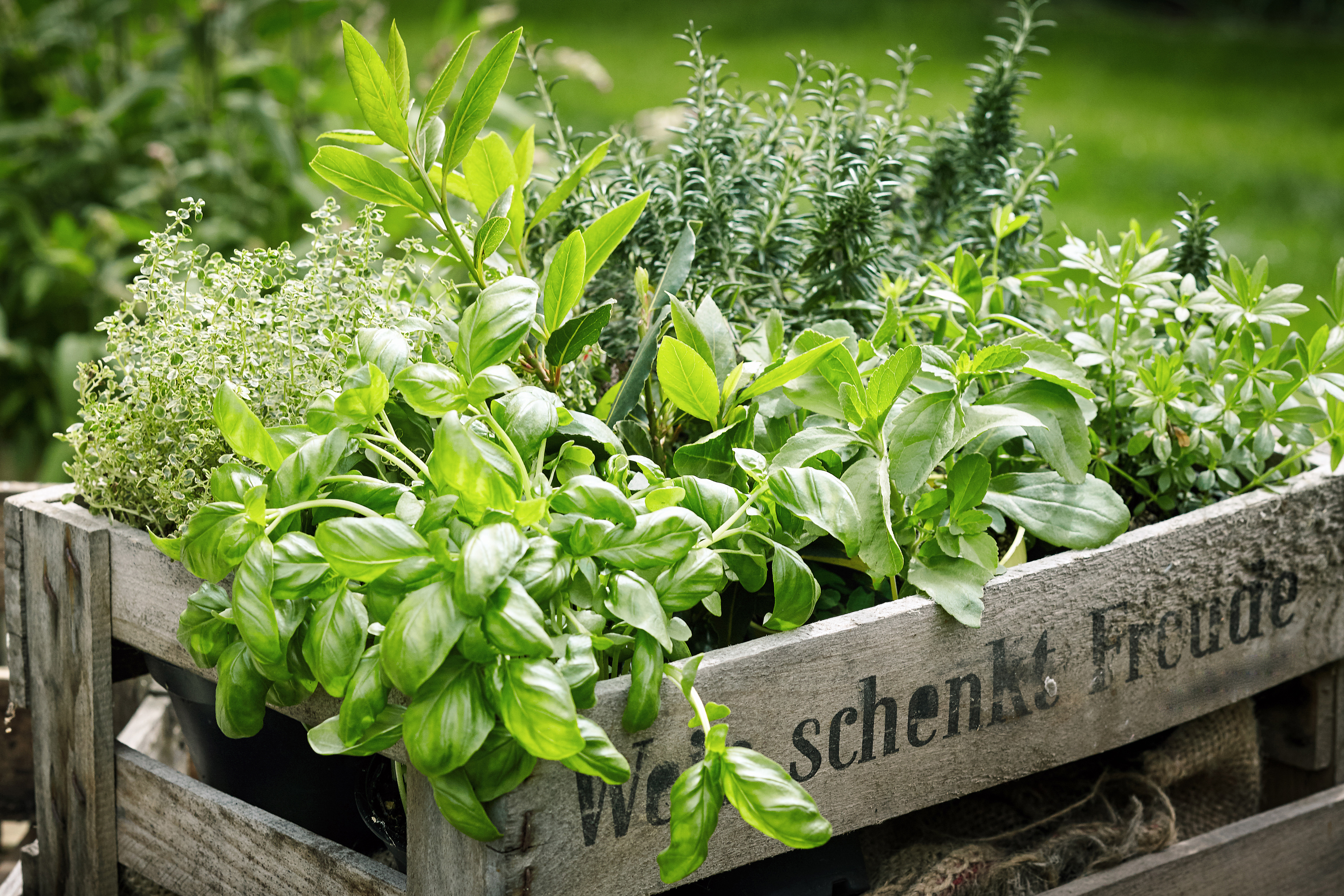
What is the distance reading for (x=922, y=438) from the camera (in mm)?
865

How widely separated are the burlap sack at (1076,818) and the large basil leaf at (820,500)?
1.25 feet

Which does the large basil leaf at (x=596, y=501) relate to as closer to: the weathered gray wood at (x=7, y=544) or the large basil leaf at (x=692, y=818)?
the large basil leaf at (x=692, y=818)

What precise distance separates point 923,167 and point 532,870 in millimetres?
965

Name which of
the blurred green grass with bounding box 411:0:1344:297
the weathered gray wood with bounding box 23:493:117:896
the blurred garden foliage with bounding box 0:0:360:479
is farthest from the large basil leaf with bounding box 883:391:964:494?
the blurred green grass with bounding box 411:0:1344:297

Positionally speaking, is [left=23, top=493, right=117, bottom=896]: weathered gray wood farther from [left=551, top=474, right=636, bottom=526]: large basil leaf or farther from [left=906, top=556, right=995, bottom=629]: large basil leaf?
[left=906, top=556, right=995, bottom=629]: large basil leaf

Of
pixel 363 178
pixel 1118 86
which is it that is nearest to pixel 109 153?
pixel 363 178

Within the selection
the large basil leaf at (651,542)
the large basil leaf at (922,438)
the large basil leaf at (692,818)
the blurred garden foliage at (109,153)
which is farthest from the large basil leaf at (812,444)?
the blurred garden foliage at (109,153)

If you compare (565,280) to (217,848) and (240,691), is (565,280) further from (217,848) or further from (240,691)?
Result: (217,848)

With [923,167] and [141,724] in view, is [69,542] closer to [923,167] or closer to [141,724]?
[141,724]

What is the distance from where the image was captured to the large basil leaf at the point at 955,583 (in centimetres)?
88

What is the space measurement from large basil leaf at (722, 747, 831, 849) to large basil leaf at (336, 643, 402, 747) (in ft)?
0.68

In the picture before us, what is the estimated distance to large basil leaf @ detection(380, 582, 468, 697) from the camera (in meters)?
0.63

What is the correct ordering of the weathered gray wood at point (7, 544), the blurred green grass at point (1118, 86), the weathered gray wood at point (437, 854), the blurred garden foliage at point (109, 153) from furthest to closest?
the blurred green grass at point (1118, 86), the blurred garden foliage at point (109, 153), the weathered gray wood at point (7, 544), the weathered gray wood at point (437, 854)

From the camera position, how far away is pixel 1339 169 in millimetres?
5117
